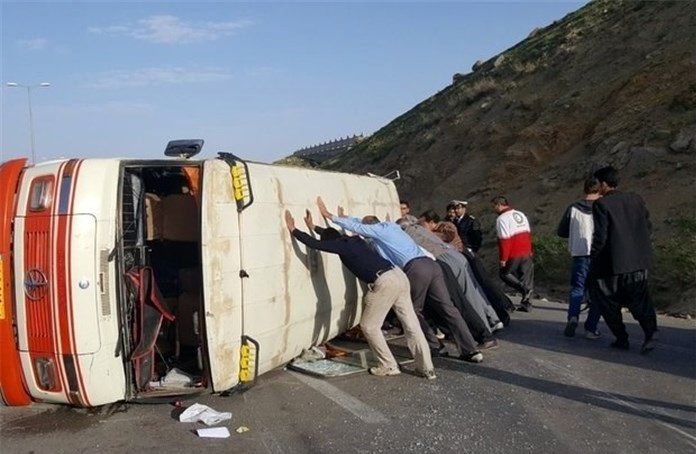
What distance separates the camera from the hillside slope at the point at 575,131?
12703 mm

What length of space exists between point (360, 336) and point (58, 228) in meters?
4.11

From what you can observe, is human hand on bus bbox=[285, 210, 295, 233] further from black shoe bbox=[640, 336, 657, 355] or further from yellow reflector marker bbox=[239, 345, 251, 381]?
black shoe bbox=[640, 336, 657, 355]

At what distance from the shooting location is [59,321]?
4809 mm

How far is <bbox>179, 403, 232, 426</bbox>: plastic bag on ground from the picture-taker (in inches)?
198

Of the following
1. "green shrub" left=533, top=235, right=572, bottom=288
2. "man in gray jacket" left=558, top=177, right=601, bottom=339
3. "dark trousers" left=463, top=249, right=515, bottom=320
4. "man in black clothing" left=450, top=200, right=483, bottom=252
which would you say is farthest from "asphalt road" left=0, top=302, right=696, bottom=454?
"green shrub" left=533, top=235, right=572, bottom=288

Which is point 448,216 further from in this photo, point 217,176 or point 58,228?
point 58,228

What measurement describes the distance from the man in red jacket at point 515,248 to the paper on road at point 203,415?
5.74 m

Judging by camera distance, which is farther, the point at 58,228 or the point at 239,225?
the point at 239,225

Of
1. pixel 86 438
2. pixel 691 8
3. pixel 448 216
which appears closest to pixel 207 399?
pixel 86 438

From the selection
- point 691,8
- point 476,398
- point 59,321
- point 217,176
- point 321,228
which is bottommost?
point 476,398

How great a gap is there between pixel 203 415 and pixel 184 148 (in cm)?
238

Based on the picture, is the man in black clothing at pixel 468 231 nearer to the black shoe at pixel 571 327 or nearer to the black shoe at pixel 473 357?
the black shoe at pixel 571 327

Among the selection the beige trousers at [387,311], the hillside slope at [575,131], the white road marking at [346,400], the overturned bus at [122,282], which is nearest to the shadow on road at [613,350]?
the beige trousers at [387,311]

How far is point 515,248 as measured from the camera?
9.79 m
